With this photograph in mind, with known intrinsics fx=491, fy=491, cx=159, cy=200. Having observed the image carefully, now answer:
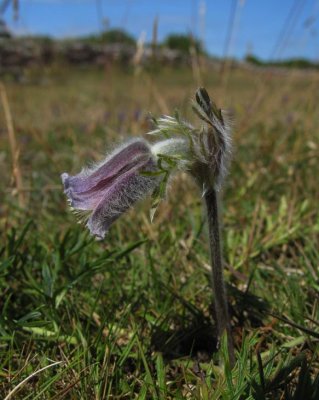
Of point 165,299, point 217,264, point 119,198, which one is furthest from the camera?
point 165,299

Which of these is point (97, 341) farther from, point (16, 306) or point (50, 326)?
point (16, 306)

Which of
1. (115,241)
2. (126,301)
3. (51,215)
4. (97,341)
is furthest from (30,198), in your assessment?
(97,341)

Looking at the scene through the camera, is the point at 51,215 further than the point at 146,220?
Yes

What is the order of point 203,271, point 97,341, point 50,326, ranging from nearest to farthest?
point 97,341 < point 50,326 < point 203,271

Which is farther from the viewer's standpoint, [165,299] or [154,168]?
[165,299]

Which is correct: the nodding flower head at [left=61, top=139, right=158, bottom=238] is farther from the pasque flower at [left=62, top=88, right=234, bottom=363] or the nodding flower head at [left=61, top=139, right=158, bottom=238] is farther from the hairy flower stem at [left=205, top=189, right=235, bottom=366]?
the hairy flower stem at [left=205, top=189, right=235, bottom=366]

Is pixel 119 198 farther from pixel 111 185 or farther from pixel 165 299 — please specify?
pixel 165 299

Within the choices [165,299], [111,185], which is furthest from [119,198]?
[165,299]
